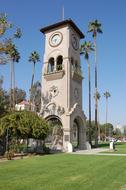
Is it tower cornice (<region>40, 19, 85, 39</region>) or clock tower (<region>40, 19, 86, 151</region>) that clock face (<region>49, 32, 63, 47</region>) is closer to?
clock tower (<region>40, 19, 86, 151</region>)

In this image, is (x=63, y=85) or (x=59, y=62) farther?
(x=59, y=62)

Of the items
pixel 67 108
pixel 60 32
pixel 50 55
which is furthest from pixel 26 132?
pixel 60 32

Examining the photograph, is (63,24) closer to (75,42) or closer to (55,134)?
(75,42)

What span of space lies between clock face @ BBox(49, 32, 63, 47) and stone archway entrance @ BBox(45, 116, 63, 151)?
35.2 feet

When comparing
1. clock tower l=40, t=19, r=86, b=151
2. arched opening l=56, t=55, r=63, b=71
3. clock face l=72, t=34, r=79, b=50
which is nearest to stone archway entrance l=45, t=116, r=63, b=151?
clock tower l=40, t=19, r=86, b=151

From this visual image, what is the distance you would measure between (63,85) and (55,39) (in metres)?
7.58

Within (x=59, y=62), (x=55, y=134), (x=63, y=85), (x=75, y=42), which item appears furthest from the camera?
(x=75, y=42)

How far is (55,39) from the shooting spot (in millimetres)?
39750

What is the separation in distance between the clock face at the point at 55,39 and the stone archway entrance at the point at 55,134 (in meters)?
10.7

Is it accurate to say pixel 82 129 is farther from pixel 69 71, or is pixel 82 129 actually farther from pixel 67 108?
pixel 69 71

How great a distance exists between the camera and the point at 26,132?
2808 centimetres

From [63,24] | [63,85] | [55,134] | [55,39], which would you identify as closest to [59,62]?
[55,39]

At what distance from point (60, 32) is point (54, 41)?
5.09 feet

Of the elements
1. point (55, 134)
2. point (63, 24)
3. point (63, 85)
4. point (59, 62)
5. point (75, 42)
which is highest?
point (63, 24)
